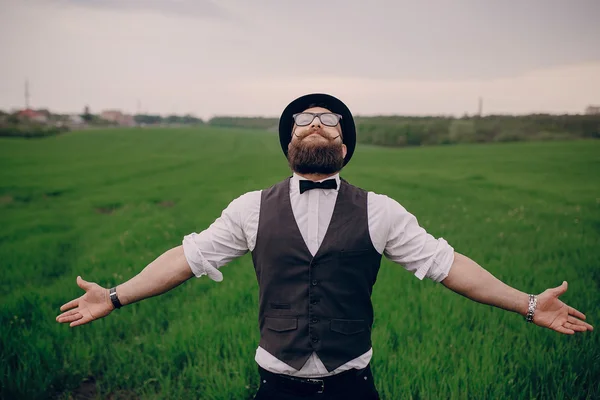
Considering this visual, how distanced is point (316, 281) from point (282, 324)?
29cm

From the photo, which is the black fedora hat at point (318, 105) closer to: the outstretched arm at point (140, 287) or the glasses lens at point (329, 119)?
the glasses lens at point (329, 119)

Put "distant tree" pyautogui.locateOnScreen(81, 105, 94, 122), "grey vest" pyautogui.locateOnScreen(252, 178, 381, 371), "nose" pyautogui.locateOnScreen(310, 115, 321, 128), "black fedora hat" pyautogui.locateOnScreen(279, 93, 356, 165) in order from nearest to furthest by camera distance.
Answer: "grey vest" pyautogui.locateOnScreen(252, 178, 381, 371)
"nose" pyautogui.locateOnScreen(310, 115, 321, 128)
"black fedora hat" pyautogui.locateOnScreen(279, 93, 356, 165)
"distant tree" pyautogui.locateOnScreen(81, 105, 94, 122)

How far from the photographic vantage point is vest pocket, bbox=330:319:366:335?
2.26 metres

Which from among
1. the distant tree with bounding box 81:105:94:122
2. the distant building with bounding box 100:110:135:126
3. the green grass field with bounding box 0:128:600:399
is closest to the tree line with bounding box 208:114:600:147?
the green grass field with bounding box 0:128:600:399

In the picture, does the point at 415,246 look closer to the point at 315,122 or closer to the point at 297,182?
the point at 297,182

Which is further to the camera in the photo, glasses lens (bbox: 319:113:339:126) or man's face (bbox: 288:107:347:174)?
glasses lens (bbox: 319:113:339:126)

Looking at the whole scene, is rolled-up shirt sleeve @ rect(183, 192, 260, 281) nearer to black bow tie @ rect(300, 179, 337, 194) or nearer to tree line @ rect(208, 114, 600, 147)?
black bow tie @ rect(300, 179, 337, 194)

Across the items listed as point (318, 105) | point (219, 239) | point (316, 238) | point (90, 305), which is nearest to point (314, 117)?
point (318, 105)

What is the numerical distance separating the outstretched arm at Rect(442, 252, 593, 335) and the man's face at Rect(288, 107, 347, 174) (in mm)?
848

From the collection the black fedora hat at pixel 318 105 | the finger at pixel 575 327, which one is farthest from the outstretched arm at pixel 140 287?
the finger at pixel 575 327

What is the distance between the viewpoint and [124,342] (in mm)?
4488

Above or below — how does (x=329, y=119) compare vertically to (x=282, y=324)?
above

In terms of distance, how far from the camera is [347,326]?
229cm

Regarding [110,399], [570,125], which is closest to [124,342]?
[110,399]
